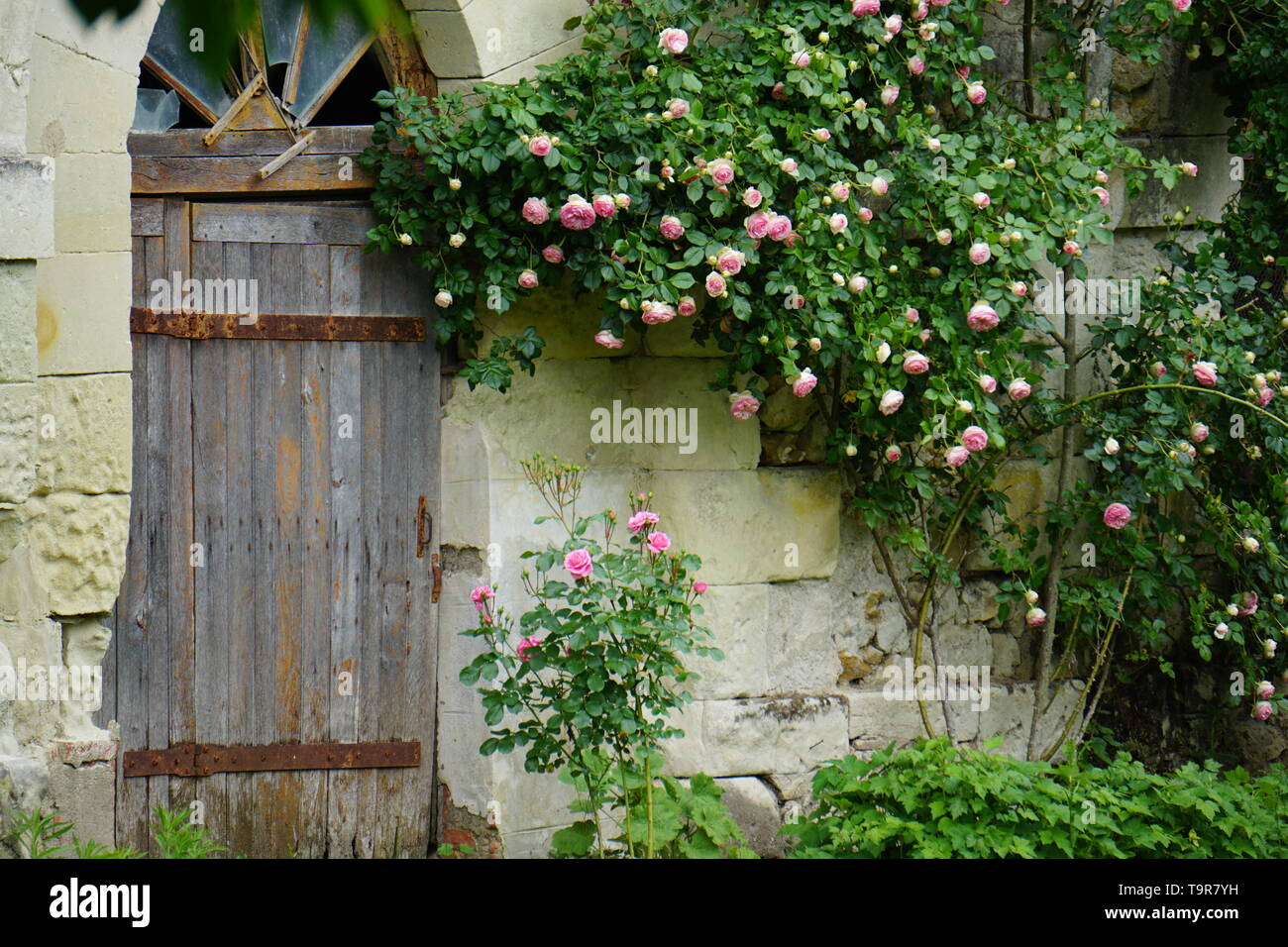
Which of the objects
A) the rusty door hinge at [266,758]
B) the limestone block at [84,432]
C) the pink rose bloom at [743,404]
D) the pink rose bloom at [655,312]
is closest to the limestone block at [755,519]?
the pink rose bloom at [743,404]

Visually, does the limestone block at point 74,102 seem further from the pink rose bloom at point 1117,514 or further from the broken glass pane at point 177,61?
the pink rose bloom at point 1117,514

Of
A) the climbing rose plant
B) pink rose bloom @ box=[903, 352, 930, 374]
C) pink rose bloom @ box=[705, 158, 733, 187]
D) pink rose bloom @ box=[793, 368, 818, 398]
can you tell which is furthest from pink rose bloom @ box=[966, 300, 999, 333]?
pink rose bloom @ box=[705, 158, 733, 187]

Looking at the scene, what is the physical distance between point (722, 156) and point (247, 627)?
6.36ft

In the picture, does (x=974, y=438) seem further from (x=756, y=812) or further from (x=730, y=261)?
(x=756, y=812)

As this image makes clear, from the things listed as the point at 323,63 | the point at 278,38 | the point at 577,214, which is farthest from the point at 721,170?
the point at 278,38

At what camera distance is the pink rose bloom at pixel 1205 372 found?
3584 millimetres

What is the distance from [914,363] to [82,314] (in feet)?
7.44

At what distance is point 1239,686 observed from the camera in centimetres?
390

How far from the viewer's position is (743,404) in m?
3.57

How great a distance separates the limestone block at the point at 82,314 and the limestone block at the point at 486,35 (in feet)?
3.60

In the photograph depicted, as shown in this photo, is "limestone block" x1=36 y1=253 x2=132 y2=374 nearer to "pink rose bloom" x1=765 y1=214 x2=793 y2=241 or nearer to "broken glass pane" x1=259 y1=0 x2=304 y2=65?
"broken glass pane" x1=259 y1=0 x2=304 y2=65

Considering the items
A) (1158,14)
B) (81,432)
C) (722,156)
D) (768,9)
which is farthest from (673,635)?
(1158,14)

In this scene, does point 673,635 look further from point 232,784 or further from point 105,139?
point 105,139
